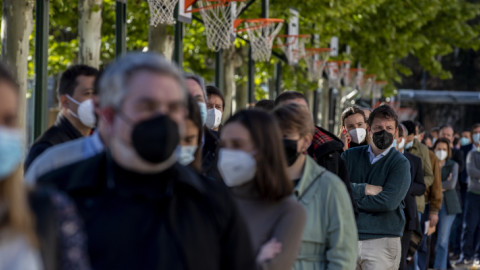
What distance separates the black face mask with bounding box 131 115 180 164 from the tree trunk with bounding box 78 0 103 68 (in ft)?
48.1

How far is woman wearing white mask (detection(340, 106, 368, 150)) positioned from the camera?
10094mm

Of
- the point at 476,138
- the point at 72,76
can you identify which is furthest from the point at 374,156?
the point at 476,138

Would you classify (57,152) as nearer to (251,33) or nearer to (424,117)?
(251,33)

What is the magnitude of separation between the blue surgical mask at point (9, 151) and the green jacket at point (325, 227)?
260cm

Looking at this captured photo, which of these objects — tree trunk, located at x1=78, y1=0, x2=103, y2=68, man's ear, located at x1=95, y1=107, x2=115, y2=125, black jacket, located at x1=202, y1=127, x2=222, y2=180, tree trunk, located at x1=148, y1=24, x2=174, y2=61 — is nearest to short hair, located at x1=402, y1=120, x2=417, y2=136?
tree trunk, located at x1=78, y1=0, x2=103, y2=68

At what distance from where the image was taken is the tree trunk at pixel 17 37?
14.6m

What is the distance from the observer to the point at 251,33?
68.8 feet

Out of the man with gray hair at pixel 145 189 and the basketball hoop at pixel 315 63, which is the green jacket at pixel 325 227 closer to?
the man with gray hair at pixel 145 189

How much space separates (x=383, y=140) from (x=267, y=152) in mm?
4799

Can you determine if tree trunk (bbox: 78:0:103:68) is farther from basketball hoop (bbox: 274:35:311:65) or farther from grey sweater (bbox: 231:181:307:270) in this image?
grey sweater (bbox: 231:181:307:270)

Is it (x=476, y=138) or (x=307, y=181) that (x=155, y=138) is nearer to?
(x=307, y=181)

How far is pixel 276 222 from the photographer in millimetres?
4648

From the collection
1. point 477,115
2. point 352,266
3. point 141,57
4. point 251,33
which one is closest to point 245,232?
point 141,57

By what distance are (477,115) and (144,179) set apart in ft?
211
